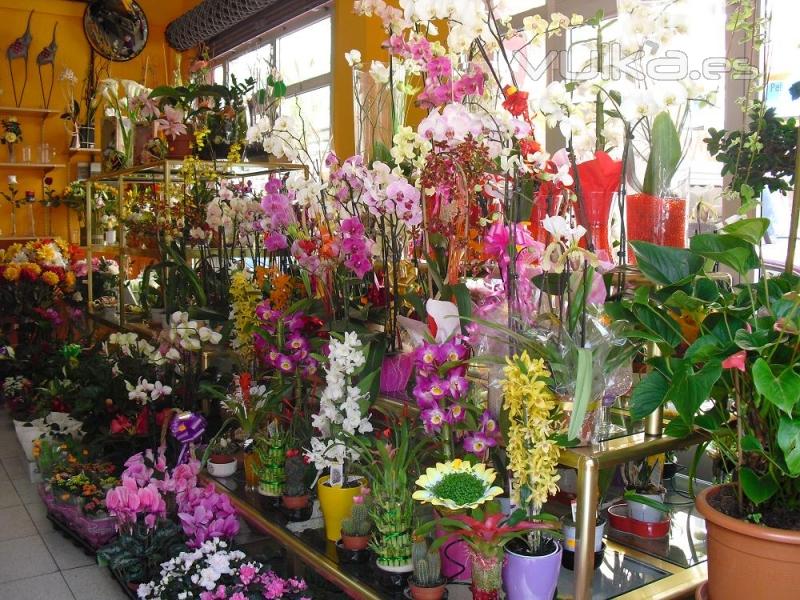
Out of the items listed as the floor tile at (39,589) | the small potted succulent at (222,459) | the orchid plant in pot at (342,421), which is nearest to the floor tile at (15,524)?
the floor tile at (39,589)

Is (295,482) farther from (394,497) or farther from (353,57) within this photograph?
(353,57)

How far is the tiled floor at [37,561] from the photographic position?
2730 millimetres

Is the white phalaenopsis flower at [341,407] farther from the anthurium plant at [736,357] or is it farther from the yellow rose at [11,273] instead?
the yellow rose at [11,273]

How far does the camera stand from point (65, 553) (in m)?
3.06

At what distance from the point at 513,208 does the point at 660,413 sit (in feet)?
1.59

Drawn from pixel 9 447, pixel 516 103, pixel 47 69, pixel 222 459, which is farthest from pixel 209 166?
pixel 47 69

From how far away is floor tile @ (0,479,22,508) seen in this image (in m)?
3.61

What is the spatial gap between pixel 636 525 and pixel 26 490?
308 cm

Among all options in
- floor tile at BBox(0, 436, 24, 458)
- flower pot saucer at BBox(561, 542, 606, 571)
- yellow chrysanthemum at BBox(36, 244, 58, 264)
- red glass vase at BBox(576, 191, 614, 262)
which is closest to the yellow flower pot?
flower pot saucer at BBox(561, 542, 606, 571)

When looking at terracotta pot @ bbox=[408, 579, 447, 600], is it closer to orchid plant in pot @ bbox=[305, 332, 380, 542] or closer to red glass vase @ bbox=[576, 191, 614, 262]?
orchid plant in pot @ bbox=[305, 332, 380, 542]

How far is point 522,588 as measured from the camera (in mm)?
1503

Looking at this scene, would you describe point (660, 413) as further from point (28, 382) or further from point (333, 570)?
point (28, 382)

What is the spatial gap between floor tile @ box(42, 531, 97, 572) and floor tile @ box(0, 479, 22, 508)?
47 cm

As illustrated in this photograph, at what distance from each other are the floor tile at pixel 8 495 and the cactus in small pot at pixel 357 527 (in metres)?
2.36
